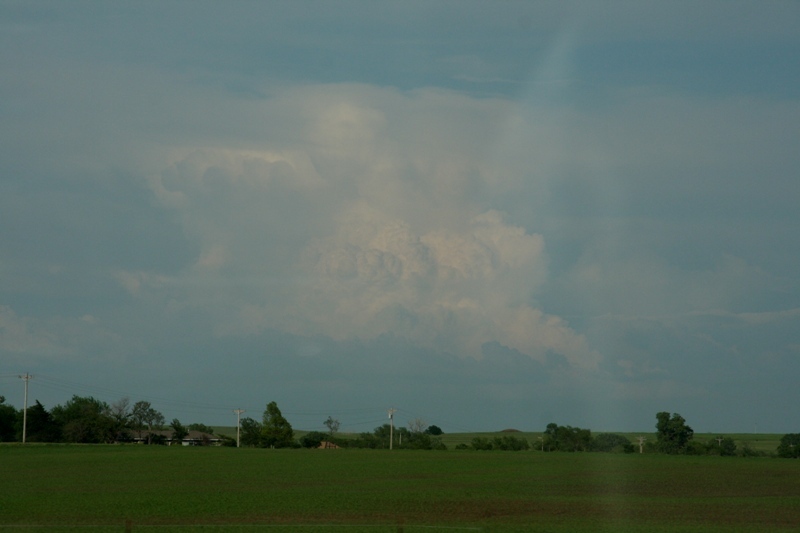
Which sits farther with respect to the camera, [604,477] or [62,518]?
[604,477]

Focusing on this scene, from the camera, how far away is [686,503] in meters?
49.0

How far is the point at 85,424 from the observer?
5778 inches

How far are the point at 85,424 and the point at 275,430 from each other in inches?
1196

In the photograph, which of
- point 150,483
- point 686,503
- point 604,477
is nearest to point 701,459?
point 604,477

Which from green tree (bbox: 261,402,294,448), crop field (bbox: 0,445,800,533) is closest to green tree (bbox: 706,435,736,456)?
crop field (bbox: 0,445,800,533)

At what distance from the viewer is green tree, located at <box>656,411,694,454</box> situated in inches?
5989

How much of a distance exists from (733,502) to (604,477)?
66.4ft

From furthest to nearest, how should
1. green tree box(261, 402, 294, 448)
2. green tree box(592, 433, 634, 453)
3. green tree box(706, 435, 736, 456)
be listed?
green tree box(592, 433, 634, 453), green tree box(261, 402, 294, 448), green tree box(706, 435, 736, 456)

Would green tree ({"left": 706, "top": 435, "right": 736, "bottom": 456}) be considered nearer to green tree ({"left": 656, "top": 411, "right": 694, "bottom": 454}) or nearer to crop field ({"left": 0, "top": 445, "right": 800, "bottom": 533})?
green tree ({"left": 656, "top": 411, "right": 694, "bottom": 454})

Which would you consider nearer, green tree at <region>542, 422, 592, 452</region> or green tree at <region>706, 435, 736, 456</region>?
green tree at <region>706, 435, 736, 456</region>

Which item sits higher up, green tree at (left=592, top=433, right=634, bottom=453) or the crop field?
the crop field

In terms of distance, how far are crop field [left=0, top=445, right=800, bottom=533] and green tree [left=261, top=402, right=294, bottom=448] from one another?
58739mm

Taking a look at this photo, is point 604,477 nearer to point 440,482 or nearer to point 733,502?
point 440,482

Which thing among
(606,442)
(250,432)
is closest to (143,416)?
(250,432)
